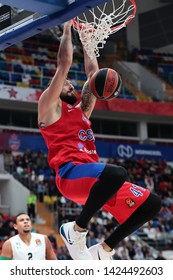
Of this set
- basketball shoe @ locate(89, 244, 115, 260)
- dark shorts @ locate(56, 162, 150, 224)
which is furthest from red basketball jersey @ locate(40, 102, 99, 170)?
basketball shoe @ locate(89, 244, 115, 260)

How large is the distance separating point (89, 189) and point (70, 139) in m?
0.57

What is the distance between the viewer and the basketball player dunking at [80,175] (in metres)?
5.03

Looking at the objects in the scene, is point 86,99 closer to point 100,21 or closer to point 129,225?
point 100,21

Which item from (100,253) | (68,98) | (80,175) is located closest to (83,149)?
(80,175)

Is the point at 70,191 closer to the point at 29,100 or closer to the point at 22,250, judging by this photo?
the point at 22,250

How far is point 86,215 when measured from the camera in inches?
198

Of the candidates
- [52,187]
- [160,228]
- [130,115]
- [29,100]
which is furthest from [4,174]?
[130,115]

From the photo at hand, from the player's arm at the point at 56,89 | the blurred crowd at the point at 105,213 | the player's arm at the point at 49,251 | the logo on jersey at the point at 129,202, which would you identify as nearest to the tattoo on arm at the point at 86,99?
the player's arm at the point at 56,89

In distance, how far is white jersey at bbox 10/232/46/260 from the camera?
6586 mm

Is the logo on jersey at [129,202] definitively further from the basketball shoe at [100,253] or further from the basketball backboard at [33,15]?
the basketball backboard at [33,15]

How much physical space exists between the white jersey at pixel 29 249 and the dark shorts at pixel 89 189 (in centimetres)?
142

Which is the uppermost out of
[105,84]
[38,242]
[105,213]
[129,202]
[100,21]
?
[100,21]

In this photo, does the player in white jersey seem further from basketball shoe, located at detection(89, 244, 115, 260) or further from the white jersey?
basketball shoe, located at detection(89, 244, 115, 260)

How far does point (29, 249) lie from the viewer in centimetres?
662
